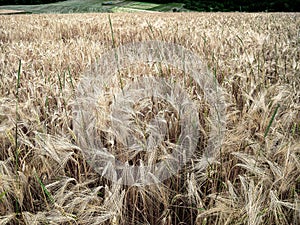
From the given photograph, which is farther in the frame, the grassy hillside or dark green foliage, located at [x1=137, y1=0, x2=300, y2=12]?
the grassy hillside

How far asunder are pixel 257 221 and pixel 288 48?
2.42m

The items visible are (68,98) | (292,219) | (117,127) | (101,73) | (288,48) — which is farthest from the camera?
(288,48)

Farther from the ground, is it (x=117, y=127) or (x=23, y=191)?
(x=117, y=127)

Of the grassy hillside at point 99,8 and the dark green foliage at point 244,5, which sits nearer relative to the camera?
the dark green foliage at point 244,5

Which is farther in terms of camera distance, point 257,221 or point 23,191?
point 23,191

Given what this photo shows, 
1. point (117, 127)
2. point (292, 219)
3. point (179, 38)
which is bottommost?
point (292, 219)

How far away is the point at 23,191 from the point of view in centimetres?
95

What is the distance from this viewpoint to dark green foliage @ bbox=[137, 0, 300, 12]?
24.5m

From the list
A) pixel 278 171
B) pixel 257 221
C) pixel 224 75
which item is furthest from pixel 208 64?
pixel 257 221

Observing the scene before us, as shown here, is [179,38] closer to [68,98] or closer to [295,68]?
[295,68]

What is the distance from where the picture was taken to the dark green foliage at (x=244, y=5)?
24.5m

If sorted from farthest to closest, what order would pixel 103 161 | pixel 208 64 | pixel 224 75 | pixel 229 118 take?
pixel 208 64 → pixel 224 75 → pixel 229 118 → pixel 103 161

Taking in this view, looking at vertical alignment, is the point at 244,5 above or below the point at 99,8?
below

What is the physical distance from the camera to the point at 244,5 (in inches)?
1104
